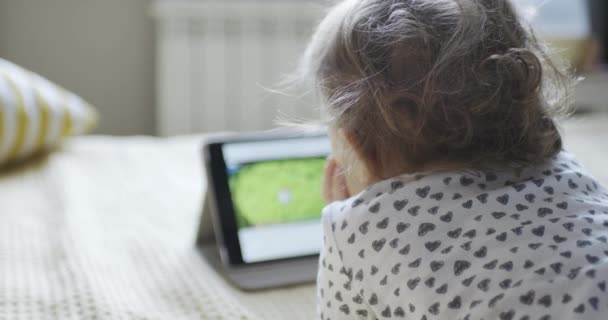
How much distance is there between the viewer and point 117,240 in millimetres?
982

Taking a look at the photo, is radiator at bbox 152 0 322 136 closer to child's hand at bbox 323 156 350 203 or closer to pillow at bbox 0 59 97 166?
pillow at bbox 0 59 97 166

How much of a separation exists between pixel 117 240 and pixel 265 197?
21 centimetres

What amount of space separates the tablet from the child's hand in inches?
6.5

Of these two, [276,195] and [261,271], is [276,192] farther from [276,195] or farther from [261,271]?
[261,271]

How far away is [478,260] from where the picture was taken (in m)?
0.55

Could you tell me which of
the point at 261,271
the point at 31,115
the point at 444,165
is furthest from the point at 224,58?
the point at 444,165

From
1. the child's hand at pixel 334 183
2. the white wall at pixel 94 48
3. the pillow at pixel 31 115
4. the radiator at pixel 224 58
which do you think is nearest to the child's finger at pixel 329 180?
the child's hand at pixel 334 183

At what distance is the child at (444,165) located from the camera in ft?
1.81

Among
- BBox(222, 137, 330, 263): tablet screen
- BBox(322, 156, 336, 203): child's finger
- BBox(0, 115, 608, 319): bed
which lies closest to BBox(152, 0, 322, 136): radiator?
BBox(0, 115, 608, 319): bed

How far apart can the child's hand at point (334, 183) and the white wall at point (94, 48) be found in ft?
5.18

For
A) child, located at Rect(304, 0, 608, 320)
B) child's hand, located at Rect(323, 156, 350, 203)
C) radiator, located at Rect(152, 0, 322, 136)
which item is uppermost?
child, located at Rect(304, 0, 608, 320)

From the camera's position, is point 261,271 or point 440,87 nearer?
point 440,87

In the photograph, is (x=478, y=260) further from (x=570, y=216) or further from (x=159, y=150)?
(x=159, y=150)

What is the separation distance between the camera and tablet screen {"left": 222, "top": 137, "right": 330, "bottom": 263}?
92cm
